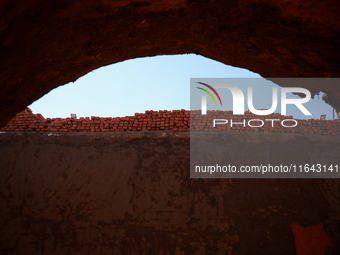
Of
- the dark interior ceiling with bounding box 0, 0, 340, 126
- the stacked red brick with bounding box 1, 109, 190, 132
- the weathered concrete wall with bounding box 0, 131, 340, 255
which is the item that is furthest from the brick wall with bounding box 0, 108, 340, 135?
the dark interior ceiling with bounding box 0, 0, 340, 126

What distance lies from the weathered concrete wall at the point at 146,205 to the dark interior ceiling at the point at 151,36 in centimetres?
470

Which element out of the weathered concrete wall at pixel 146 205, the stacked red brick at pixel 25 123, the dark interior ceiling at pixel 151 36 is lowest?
the weathered concrete wall at pixel 146 205

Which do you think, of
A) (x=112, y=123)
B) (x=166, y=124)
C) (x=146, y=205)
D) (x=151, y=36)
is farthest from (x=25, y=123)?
(x=151, y=36)

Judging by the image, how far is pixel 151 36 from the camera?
250 cm

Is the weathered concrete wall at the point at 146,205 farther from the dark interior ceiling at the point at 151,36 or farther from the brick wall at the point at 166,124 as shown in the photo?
the dark interior ceiling at the point at 151,36

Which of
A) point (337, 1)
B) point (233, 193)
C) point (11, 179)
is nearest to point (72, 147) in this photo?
point (11, 179)

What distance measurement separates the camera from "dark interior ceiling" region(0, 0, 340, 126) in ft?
5.86

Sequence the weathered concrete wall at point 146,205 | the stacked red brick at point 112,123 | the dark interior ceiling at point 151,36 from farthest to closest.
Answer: the stacked red brick at point 112,123
the weathered concrete wall at point 146,205
the dark interior ceiling at point 151,36

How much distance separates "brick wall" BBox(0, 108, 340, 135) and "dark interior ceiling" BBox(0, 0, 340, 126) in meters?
4.89

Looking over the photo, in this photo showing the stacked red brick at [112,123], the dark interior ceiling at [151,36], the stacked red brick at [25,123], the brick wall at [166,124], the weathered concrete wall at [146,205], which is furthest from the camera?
the stacked red brick at [25,123]

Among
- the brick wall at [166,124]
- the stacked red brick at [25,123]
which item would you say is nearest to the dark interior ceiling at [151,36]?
the brick wall at [166,124]

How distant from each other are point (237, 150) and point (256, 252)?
104 inches

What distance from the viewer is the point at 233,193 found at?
6.84m

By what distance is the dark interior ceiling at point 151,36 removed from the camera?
1.79 metres
